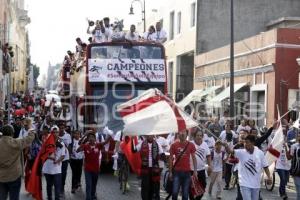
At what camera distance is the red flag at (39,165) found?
11.3 metres

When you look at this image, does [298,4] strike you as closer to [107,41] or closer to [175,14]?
[175,14]

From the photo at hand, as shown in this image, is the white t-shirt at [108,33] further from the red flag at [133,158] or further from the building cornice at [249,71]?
the building cornice at [249,71]

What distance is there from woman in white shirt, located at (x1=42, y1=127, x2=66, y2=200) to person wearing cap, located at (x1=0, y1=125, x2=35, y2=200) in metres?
2.01

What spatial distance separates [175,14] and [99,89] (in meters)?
26.6

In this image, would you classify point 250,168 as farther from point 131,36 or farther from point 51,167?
point 131,36

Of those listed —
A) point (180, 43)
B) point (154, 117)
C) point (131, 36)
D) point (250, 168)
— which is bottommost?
point (250, 168)

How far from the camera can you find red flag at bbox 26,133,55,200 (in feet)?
37.1

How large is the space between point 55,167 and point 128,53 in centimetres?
723

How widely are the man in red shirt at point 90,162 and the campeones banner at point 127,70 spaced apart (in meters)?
5.71

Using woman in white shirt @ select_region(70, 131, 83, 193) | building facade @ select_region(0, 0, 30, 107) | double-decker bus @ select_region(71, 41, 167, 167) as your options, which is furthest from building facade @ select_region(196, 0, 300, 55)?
woman in white shirt @ select_region(70, 131, 83, 193)

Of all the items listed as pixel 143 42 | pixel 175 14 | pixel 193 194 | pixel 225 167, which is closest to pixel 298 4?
pixel 175 14

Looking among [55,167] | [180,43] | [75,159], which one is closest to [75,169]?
[75,159]

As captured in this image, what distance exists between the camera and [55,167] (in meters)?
11.4

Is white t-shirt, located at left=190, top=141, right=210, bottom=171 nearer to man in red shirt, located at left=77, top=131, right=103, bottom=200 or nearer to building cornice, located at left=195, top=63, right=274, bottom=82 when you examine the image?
man in red shirt, located at left=77, top=131, right=103, bottom=200
